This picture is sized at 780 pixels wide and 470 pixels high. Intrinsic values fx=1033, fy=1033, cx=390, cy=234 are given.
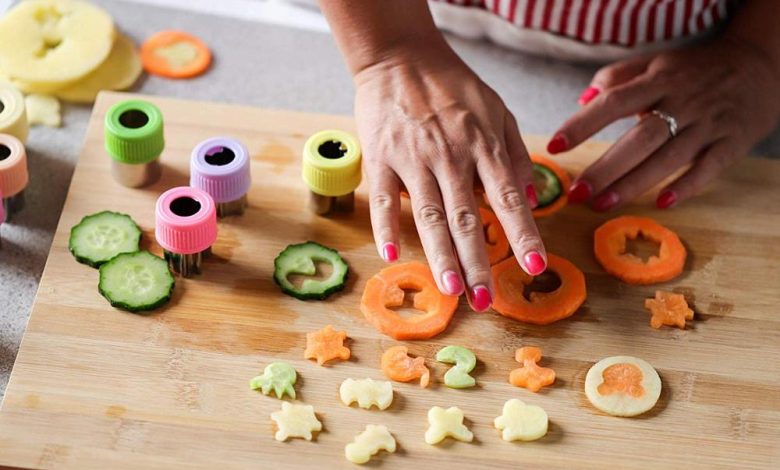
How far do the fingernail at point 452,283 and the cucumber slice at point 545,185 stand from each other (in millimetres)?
314

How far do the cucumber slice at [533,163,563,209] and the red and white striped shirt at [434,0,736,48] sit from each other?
396 millimetres

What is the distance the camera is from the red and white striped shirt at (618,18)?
189 centimetres

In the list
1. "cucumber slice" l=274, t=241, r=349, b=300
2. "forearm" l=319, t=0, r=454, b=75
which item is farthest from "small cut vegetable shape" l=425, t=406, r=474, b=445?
"forearm" l=319, t=0, r=454, b=75

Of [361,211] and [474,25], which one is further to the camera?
[474,25]

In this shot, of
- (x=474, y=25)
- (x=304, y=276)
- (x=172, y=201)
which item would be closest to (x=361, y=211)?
(x=304, y=276)

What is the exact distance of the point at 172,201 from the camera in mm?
1446

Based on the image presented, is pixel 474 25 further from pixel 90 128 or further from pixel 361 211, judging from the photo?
pixel 90 128

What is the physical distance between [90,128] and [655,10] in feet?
3.37

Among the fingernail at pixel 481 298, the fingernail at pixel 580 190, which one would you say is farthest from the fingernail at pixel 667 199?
the fingernail at pixel 481 298

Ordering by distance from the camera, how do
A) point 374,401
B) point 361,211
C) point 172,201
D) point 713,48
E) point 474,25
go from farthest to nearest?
point 474,25 → point 713,48 → point 361,211 → point 172,201 → point 374,401

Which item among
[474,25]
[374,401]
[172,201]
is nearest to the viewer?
[374,401]

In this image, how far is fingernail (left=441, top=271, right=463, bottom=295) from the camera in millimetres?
1360

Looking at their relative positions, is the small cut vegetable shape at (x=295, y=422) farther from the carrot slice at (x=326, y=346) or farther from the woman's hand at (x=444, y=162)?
the woman's hand at (x=444, y=162)

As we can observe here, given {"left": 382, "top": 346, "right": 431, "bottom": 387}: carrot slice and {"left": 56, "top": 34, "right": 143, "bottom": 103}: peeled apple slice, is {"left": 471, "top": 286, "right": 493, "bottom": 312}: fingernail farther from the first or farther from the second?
{"left": 56, "top": 34, "right": 143, "bottom": 103}: peeled apple slice
